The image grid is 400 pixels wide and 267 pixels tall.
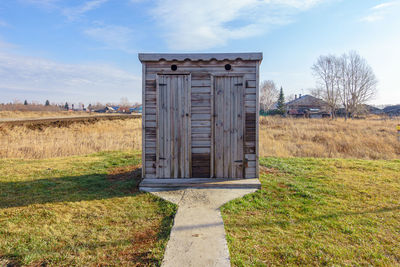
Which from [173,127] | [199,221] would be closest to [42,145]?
[173,127]

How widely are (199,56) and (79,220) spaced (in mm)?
4197

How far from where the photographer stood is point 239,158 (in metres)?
5.82

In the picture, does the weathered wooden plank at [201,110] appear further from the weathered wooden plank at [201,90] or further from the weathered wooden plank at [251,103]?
the weathered wooden plank at [251,103]

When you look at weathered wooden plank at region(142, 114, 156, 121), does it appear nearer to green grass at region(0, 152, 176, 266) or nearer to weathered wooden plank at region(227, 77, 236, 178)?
green grass at region(0, 152, 176, 266)

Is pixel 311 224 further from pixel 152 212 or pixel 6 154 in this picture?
pixel 6 154

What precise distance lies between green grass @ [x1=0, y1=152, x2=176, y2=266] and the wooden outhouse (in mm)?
1209

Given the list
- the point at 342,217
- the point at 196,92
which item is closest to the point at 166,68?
the point at 196,92

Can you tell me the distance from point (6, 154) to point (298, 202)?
1150 centimetres

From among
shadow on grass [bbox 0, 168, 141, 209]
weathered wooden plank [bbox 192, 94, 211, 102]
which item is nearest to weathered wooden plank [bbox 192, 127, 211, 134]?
weathered wooden plank [bbox 192, 94, 211, 102]

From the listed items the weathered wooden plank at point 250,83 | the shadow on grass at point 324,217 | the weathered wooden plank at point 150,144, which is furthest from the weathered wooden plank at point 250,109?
the shadow on grass at point 324,217

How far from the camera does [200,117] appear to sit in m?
5.77

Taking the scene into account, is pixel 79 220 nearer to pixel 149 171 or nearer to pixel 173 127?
pixel 149 171

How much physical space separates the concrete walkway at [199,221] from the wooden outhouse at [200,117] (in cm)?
45

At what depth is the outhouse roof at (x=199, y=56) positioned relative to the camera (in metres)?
5.59
